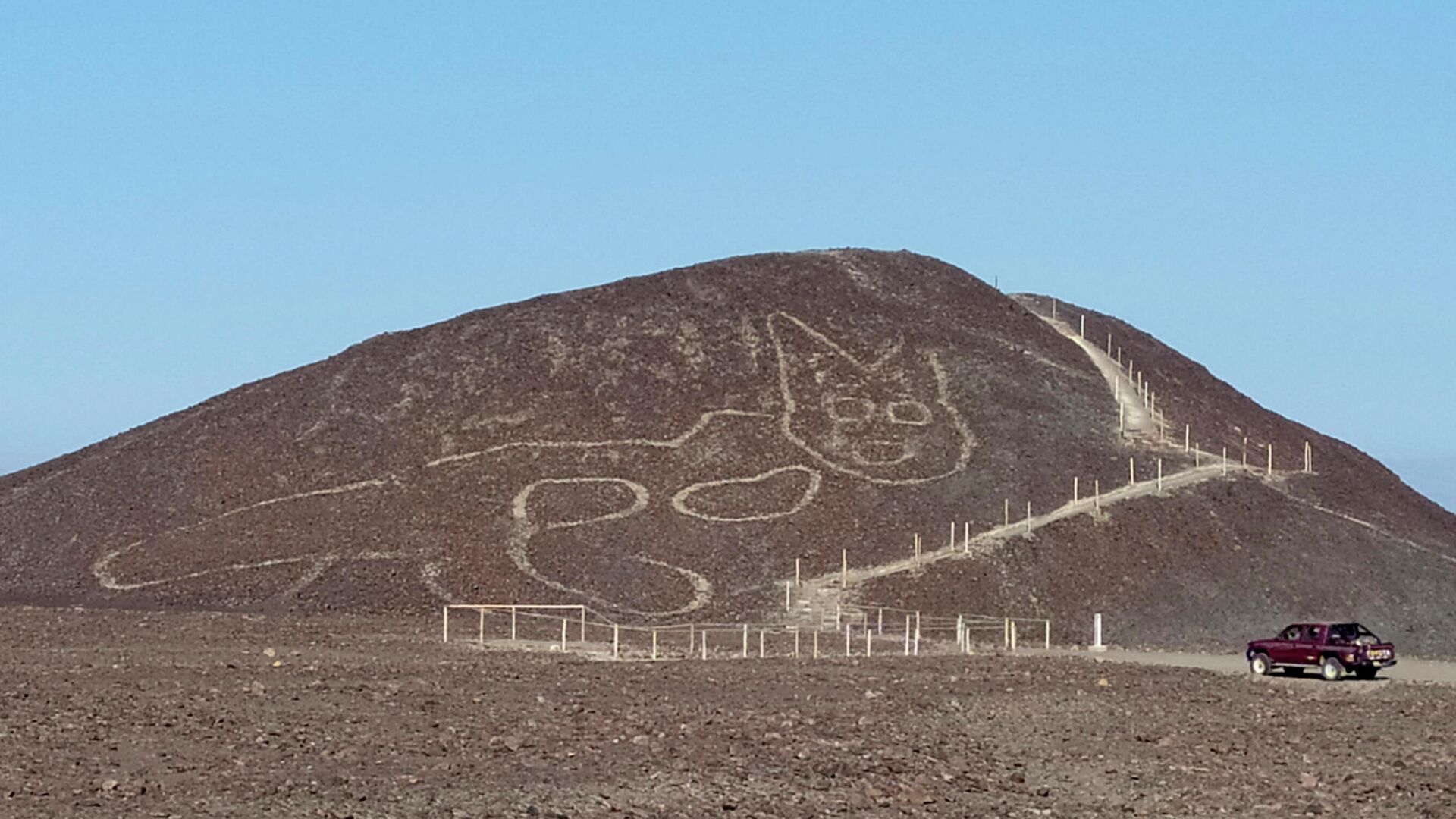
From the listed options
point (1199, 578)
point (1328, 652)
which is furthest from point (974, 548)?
point (1328, 652)

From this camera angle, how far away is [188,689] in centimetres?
3125

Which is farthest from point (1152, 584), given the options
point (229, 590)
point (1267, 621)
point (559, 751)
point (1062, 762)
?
point (559, 751)

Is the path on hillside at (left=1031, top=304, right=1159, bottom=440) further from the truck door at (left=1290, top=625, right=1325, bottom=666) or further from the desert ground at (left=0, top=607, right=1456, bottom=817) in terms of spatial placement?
the desert ground at (left=0, top=607, right=1456, bottom=817)

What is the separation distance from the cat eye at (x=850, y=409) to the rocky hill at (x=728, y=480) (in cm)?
15

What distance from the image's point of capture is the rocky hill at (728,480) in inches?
2371

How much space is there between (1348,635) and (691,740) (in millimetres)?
21123

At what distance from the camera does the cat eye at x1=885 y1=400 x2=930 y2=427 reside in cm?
7212

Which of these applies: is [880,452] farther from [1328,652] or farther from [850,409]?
[1328,652]

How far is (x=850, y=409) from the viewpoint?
73062 millimetres

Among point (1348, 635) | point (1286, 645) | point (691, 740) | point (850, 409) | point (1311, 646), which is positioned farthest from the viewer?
point (850, 409)

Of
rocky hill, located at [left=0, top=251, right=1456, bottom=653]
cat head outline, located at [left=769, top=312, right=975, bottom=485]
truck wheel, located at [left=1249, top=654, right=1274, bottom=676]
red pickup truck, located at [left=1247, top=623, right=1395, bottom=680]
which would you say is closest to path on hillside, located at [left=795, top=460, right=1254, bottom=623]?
rocky hill, located at [left=0, top=251, right=1456, bottom=653]

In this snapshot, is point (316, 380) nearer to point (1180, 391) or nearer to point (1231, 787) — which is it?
point (1180, 391)

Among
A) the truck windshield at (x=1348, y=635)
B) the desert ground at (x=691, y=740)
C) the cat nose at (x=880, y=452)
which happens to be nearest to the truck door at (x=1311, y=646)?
the truck windshield at (x=1348, y=635)

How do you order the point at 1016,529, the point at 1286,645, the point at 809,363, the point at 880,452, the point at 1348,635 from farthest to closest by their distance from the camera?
the point at 809,363, the point at 880,452, the point at 1016,529, the point at 1286,645, the point at 1348,635
